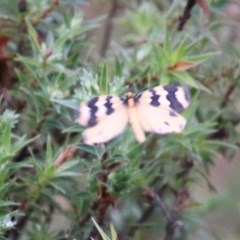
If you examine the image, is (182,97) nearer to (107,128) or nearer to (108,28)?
(107,128)

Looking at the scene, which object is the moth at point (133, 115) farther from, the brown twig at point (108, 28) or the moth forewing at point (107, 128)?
the brown twig at point (108, 28)

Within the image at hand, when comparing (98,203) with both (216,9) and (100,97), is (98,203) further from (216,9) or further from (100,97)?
(216,9)

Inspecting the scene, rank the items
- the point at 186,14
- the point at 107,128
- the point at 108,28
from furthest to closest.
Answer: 1. the point at 108,28
2. the point at 186,14
3. the point at 107,128

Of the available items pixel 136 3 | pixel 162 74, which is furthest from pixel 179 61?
pixel 136 3

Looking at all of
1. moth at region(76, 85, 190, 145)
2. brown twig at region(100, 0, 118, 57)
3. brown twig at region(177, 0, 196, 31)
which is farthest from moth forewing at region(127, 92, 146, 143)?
brown twig at region(100, 0, 118, 57)

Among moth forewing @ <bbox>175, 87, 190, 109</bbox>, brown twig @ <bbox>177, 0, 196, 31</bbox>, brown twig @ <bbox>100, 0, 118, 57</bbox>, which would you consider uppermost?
moth forewing @ <bbox>175, 87, 190, 109</bbox>

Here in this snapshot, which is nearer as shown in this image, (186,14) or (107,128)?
(107,128)

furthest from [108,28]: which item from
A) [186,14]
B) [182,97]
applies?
[182,97]

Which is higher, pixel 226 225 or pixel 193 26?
pixel 193 26

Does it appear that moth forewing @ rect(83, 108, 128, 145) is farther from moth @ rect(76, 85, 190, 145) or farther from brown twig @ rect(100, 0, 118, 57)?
brown twig @ rect(100, 0, 118, 57)
